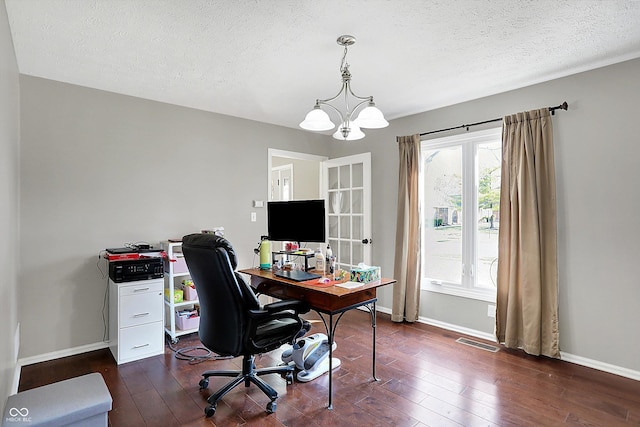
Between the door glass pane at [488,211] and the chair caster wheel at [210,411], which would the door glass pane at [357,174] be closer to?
the door glass pane at [488,211]

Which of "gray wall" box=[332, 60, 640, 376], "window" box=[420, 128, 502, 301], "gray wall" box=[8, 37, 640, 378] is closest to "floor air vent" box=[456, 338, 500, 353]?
"gray wall" box=[8, 37, 640, 378]

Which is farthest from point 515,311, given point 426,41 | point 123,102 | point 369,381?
point 123,102

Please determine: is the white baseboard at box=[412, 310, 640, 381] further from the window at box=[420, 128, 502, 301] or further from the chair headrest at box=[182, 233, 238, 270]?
the chair headrest at box=[182, 233, 238, 270]

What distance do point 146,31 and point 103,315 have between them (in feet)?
8.48

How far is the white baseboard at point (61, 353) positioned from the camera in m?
2.89

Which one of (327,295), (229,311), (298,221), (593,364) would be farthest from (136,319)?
(593,364)

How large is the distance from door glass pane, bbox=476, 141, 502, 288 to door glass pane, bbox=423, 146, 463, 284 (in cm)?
21

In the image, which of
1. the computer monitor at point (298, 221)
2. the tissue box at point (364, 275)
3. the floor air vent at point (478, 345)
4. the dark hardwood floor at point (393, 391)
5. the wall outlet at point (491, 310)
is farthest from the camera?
the wall outlet at point (491, 310)

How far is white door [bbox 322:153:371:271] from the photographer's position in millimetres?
4516

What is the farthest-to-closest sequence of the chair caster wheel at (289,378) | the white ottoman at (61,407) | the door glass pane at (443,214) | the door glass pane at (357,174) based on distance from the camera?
1. the door glass pane at (357,174)
2. the door glass pane at (443,214)
3. the chair caster wheel at (289,378)
4. the white ottoman at (61,407)

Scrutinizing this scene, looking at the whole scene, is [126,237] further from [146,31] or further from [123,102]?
[146,31]

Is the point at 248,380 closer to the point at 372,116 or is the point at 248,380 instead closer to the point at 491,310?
the point at 372,116

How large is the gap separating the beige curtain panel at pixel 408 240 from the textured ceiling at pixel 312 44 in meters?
0.82

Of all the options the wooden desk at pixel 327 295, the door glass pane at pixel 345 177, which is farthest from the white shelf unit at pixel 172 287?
the door glass pane at pixel 345 177
